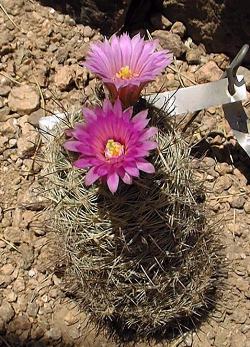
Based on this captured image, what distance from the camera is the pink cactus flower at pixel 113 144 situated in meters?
1.49

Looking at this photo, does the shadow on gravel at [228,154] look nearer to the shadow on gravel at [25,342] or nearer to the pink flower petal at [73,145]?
the shadow on gravel at [25,342]

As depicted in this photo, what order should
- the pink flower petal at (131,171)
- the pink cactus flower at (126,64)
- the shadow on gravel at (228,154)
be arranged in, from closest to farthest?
the pink flower petal at (131,171) → the pink cactus flower at (126,64) → the shadow on gravel at (228,154)

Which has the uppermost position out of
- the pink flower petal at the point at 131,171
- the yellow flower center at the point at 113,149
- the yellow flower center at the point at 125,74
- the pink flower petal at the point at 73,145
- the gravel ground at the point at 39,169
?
the yellow flower center at the point at 125,74

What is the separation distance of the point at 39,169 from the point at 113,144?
84 cm

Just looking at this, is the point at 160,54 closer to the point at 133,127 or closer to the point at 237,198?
the point at 133,127

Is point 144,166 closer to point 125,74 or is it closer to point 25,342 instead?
point 125,74

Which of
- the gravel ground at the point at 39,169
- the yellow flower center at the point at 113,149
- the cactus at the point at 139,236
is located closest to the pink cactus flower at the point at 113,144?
the yellow flower center at the point at 113,149

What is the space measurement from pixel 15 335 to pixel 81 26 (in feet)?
3.63

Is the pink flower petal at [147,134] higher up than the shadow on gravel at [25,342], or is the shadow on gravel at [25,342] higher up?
the pink flower petal at [147,134]

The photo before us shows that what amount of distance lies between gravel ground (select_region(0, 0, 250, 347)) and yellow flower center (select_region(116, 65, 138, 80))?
37 centimetres

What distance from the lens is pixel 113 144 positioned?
1.54 meters

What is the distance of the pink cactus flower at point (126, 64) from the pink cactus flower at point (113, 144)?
0.26 ft

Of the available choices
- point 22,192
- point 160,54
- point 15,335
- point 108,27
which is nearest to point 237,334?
point 15,335

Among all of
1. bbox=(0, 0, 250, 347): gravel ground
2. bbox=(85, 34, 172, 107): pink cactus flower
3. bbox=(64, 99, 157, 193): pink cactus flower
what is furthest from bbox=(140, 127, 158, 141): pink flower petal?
bbox=(0, 0, 250, 347): gravel ground
